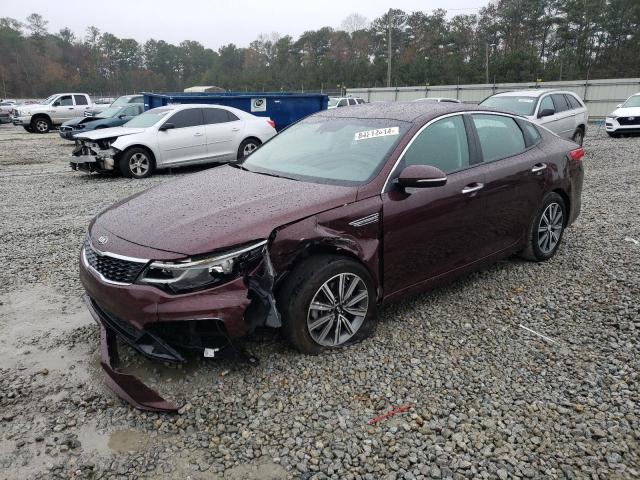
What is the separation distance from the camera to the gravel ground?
2.43 m

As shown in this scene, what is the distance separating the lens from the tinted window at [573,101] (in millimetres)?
11841

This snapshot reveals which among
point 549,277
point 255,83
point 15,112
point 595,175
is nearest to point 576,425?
point 549,277

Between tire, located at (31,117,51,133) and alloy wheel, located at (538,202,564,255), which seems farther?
tire, located at (31,117,51,133)

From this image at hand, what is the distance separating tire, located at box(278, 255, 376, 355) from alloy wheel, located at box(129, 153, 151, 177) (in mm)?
8103

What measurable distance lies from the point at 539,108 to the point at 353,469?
34.2 feet

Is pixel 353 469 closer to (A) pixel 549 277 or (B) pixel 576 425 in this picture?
(B) pixel 576 425

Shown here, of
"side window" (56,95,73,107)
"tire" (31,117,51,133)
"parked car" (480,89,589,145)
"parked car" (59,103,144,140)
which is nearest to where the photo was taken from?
"parked car" (480,89,589,145)

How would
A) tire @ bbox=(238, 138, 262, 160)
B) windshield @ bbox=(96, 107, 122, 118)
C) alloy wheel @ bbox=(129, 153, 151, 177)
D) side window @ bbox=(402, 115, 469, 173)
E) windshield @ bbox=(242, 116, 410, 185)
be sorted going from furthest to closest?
windshield @ bbox=(96, 107, 122, 118), tire @ bbox=(238, 138, 262, 160), alloy wheel @ bbox=(129, 153, 151, 177), side window @ bbox=(402, 115, 469, 173), windshield @ bbox=(242, 116, 410, 185)

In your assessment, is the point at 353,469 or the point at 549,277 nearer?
the point at 353,469

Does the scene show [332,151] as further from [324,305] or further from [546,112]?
[546,112]

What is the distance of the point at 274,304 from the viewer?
2965 mm

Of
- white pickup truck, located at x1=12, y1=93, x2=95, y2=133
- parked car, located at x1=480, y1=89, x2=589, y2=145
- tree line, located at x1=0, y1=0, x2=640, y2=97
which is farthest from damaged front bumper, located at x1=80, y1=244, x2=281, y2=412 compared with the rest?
tree line, located at x1=0, y1=0, x2=640, y2=97

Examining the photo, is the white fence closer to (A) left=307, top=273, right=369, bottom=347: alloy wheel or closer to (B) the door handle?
(B) the door handle

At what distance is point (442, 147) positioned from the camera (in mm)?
3904
